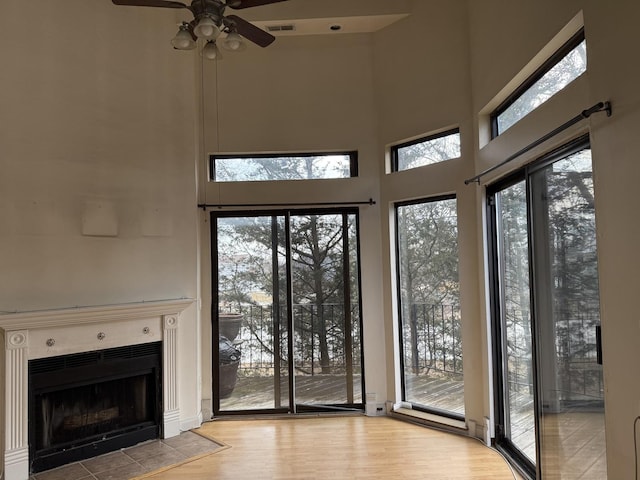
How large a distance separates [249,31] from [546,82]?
6.41 ft

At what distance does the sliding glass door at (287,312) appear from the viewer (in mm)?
4477

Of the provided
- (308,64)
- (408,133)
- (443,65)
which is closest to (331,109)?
(308,64)

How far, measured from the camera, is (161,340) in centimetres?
397

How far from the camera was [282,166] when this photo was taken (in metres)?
4.59

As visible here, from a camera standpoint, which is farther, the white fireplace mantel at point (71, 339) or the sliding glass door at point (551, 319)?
the white fireplace mantel at point (71, 339)

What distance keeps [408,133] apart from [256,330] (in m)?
2.53

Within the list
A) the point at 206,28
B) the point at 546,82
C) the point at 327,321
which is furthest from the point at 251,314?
the point at 546,82

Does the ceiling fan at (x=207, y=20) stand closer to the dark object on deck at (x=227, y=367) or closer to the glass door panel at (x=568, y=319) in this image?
the glass door panel at (x=568, y=319)

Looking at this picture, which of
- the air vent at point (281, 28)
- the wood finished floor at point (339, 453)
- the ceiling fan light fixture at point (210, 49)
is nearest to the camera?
the ceiling fan light fixture at point (210, 49)

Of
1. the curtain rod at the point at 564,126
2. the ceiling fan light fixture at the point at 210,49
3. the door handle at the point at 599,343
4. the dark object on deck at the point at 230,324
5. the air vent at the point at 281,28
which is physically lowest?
the dark object on deck at the point at 230,324

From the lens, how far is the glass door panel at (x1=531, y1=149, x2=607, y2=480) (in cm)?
222

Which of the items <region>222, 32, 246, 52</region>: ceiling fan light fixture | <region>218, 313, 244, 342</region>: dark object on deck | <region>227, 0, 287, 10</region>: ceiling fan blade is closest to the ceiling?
<region>222, 32, 246, 52</region>: ceiling fan light fixture

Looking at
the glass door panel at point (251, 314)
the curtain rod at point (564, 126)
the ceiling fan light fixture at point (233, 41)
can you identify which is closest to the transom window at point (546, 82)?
the curtain rod at point (564, 126)

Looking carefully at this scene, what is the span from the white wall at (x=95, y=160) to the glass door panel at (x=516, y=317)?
2824 millimetres
